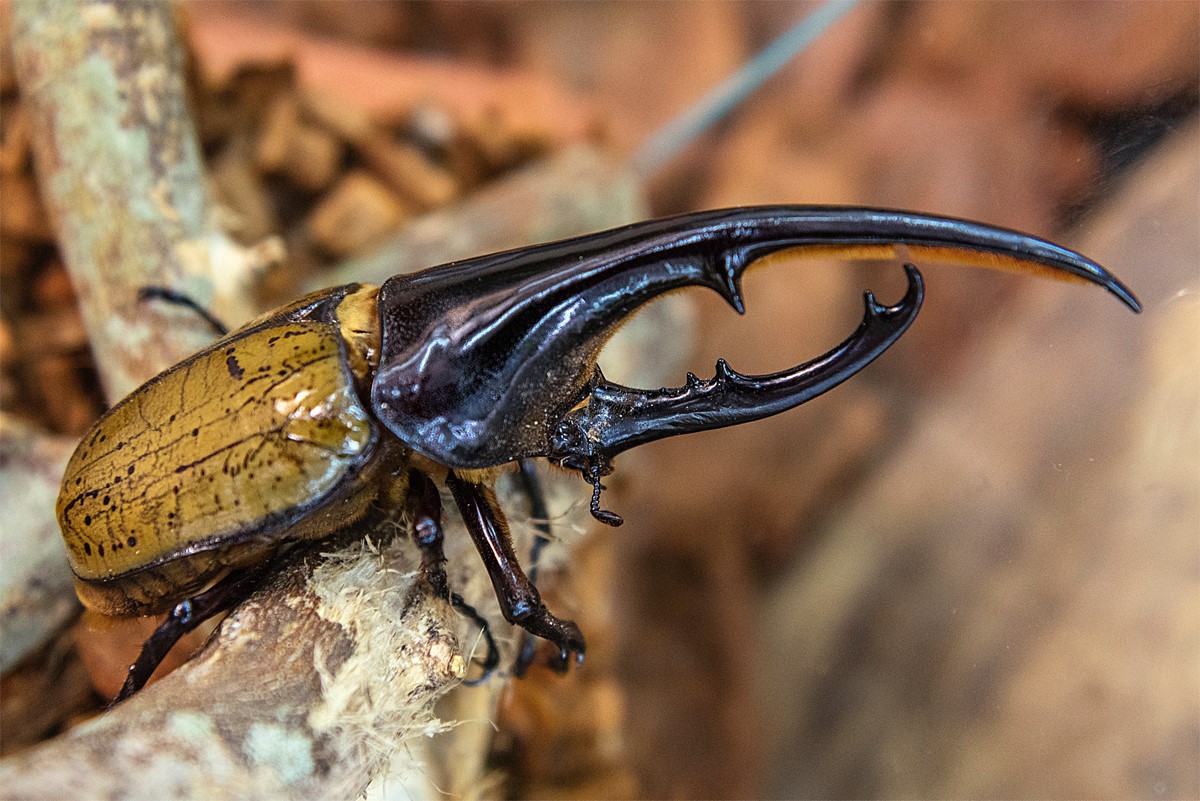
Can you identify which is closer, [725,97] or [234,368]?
[234,368]

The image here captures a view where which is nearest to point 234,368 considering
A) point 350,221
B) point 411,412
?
point 411,412

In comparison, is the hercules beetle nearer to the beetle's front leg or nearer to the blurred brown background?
the beetle's front leg

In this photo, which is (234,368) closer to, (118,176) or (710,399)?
(118,176)

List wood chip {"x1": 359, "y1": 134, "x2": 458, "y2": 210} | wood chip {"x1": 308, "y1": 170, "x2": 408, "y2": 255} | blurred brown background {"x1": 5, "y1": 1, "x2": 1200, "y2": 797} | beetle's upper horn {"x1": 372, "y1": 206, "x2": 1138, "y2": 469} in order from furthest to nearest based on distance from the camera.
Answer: wood chip {"x1": 359, "y1": 134, "x2": 458, "y2": 210} → wood chip {"x1": 308, "y1": 170, "x2": 408, "y2": 255} → blurred brown background {"x1": 5, "y1": 1, "x2": 1200, "y2": 797} → beetle's upper horn {"x1": 372, "y1": 206, "x2": 1138, "y2": 469}

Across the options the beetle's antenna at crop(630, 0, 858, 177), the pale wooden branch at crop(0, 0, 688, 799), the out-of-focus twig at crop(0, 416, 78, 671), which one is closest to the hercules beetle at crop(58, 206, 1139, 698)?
the pale wooden branch at crop(0, 0, 688, 799)

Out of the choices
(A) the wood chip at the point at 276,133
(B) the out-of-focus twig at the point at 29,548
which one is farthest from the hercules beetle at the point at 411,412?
(A) the wood chip at the point at 276,133

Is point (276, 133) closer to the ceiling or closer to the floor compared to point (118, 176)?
closer to the ceiling

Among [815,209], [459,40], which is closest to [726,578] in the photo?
[815,209]
